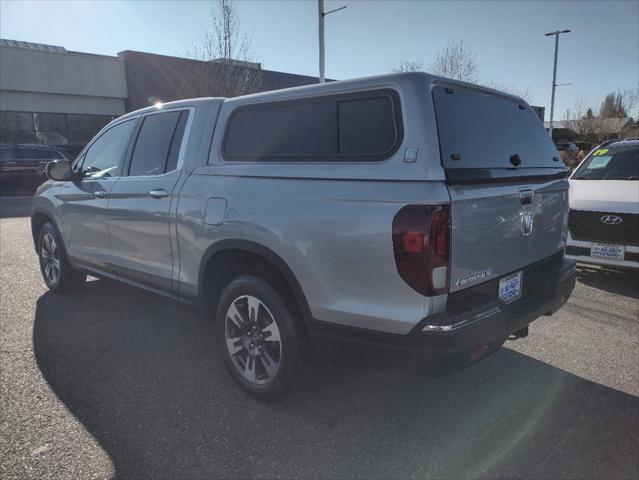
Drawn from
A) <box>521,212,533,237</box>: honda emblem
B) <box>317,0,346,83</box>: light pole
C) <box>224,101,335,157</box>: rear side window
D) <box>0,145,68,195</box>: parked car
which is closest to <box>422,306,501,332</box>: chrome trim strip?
<box>521,212,533,237</box>: honda emblem

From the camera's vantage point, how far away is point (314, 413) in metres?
3.06

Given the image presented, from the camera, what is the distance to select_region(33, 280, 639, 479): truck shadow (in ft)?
8.35

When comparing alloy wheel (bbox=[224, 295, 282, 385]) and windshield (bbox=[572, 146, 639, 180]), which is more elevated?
windshield (bbox=[572, 146, 639, 180])

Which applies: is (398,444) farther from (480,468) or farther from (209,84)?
(209,84)

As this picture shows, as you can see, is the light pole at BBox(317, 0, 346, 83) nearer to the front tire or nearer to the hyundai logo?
the hyundai logo

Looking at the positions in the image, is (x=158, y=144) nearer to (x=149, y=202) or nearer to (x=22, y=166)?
(x=149, y=202)

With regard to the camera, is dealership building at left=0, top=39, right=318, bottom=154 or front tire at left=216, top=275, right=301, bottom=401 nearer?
front tire at left=216, top=275, right=301, bottom=401

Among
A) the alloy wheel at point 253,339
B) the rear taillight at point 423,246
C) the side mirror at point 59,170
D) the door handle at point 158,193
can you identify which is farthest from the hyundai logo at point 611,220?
the side mirror at point 59,170

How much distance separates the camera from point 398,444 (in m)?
2.73

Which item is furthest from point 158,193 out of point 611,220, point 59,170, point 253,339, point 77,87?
point 77,87

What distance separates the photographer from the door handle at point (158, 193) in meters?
3.67

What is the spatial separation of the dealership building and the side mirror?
50.2ft

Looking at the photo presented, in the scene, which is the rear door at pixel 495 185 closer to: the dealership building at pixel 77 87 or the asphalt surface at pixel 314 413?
the asphalt surface at pixel 314 413

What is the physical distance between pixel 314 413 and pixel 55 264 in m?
4.00
